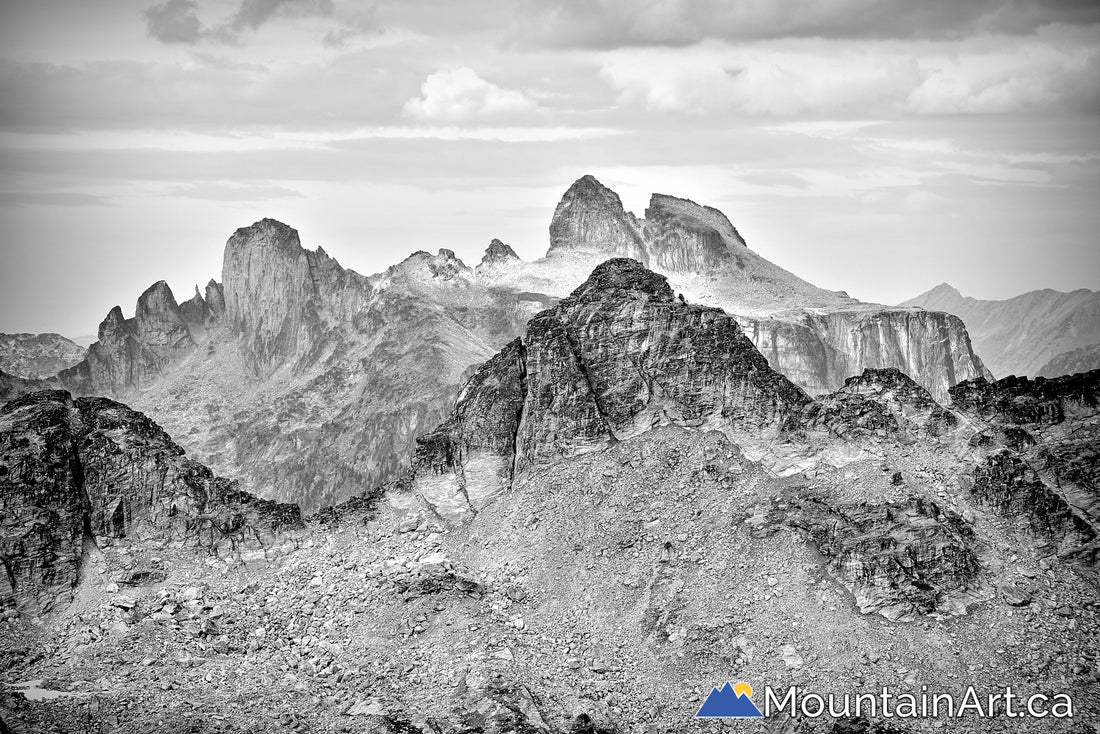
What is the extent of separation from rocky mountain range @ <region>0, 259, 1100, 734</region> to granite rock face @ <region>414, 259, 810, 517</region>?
0.26 m

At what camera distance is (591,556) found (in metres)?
102

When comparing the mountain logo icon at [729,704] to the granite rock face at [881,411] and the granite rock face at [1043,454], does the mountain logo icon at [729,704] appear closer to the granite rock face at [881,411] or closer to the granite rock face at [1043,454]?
the granite rock face at [1043,454]

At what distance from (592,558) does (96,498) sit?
137 ft

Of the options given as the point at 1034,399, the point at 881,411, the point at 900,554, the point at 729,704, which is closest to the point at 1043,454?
the point at 1034,399

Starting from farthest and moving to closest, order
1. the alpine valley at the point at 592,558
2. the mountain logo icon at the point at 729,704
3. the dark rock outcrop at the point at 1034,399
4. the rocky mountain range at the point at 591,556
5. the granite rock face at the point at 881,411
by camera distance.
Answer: the granite rock face at the point at 881,411 < the dark rock outcrop at the point at 1034,399 < the rocky mountain range at the point at 591,556 < the alpine valley at the point at 592,558 < the mountain logo icon at the point at 729,704

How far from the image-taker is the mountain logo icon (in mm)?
87500

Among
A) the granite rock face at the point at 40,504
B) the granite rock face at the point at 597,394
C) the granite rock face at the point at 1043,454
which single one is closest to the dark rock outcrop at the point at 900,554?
the granite rock face at the point at 1043,454

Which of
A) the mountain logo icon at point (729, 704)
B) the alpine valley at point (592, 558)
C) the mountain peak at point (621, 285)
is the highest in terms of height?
the mountain peak at point (621, 285)

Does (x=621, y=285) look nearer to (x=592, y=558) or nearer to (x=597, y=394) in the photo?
(x=597, y=394)

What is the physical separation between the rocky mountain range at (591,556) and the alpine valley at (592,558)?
22 cm

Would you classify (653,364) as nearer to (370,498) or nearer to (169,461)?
(370,498)

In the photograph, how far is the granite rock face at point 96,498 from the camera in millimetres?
102562

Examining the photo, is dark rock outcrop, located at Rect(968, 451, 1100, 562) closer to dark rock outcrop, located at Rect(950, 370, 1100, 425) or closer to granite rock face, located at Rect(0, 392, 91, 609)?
dark rock outcrop, located at Rect(950, 370, 1100, 425)
